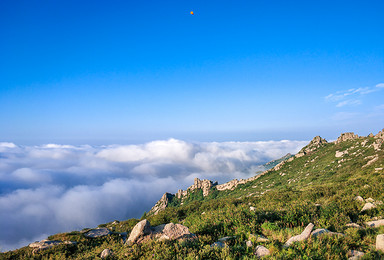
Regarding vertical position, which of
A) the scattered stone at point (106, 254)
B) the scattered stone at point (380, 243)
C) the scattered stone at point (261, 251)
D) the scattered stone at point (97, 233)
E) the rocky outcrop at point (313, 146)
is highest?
the scattered stone at point (380, 243)

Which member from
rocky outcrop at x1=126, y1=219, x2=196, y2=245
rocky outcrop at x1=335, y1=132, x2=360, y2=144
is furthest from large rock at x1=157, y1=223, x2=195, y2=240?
rocky outcrop at x1=335, y1=132, x2=360, y2=144

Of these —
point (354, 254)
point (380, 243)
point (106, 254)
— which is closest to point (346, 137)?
point (380, 243)

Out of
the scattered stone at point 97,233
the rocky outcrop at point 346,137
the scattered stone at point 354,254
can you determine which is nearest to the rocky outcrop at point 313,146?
the rocky outcrop at point 346,137

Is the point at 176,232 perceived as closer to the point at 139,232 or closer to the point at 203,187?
the point at 139,232

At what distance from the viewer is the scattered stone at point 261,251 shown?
619cm

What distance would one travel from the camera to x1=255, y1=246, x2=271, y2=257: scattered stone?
619cm

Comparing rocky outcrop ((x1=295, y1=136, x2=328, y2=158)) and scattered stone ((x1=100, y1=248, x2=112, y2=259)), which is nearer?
scattered stone ((x1=100, y1=248, x2=112, y2=259))

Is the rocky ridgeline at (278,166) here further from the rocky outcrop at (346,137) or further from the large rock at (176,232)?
the large rock at (176,232)

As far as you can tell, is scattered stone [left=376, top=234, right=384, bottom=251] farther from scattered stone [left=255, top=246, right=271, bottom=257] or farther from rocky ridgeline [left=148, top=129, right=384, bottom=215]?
rocky ridgeline [left=148, top=129, right=384, bottom=215]

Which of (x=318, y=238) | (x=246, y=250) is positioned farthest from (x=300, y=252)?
(x=246, y=250)

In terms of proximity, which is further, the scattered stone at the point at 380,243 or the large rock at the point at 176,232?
the large rock at the point at 176,232

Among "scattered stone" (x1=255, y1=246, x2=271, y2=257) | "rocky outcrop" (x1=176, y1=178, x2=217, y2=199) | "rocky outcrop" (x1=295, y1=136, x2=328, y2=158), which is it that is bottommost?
"rocky outcrop" (x1=176, y1=178, x2=217, y2=199)

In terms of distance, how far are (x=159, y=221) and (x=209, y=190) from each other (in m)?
100

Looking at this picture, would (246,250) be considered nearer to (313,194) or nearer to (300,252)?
(300,252)
